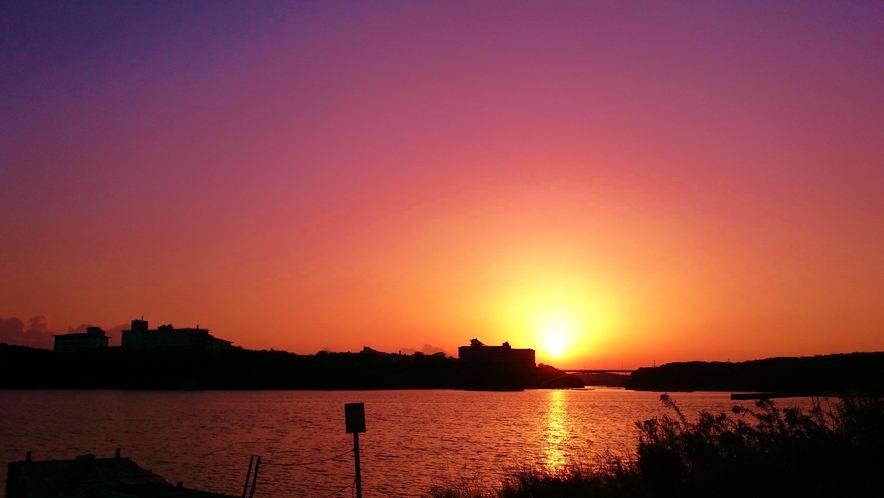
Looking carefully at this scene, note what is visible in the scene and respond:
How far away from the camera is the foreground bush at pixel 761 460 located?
13.9 meters

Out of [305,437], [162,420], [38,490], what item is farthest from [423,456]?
[162,420]

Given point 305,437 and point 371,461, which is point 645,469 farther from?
point 305,437

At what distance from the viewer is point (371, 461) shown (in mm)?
54156

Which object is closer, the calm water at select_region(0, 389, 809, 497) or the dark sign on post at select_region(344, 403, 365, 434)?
the dark sign on post at select_region(344, 403, 365, 434)

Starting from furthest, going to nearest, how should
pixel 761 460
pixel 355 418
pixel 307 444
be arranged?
pixel 307 444 → pixel 355 418 → pixel 761 460

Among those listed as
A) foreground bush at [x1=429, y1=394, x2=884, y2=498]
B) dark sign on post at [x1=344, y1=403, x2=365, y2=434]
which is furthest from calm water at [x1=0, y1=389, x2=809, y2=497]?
foreground bush at [x1=429, y1=394, x2=884, y2=498]

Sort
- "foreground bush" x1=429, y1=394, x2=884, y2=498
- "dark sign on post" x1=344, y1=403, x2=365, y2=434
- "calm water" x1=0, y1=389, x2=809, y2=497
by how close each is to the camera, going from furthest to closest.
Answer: "calm water" x1=0, y1=389, x2=809, y2=497, "dark sign on post" x1=344, y1=403, x2=365, y2=434, "foreground bush" x1=429, y1=394, x2=884, y2=498

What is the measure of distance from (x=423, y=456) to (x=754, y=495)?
4658 cm

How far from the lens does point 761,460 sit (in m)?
15.1

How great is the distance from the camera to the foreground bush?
1395cm

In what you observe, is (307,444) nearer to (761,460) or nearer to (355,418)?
(355,418)

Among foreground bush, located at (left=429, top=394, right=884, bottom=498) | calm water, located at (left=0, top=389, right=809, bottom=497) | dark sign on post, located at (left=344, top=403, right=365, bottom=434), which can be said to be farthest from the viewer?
calm water, located at (left=0, top=389, right=809, bottom=497)

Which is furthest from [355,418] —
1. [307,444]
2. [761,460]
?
[307,444]

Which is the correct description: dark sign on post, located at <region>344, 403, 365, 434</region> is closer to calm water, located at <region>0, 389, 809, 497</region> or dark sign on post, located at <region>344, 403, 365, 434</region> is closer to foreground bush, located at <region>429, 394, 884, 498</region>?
foreground bush, located at <region>429, 394, 884, 498</region>
